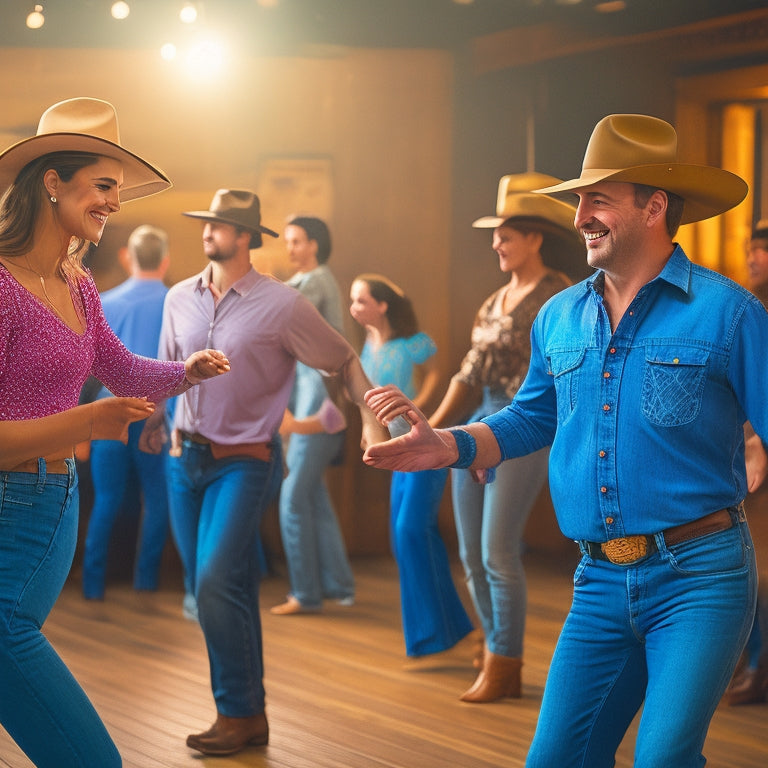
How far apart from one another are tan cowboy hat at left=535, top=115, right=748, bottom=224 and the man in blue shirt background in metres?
3.40

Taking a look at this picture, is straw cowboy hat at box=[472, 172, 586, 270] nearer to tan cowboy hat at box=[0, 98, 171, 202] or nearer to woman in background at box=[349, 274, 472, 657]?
woman in background at box=[349, 274, 472, 657]

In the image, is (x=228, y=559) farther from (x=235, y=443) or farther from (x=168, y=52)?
(x=168, y=52)

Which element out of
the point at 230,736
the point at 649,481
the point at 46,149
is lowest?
the point at 230,736

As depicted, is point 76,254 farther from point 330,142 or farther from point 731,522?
point 330,142

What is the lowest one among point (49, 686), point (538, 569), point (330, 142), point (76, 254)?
point (538, 569)

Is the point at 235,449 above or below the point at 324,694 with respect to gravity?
above

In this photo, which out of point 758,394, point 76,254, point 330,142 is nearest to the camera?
point 758,394

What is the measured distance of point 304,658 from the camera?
481cm

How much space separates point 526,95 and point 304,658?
3570mm

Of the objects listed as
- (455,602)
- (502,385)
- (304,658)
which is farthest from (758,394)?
(304,658)

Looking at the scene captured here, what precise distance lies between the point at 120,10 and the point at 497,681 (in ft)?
12.8

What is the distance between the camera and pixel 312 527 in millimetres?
5887

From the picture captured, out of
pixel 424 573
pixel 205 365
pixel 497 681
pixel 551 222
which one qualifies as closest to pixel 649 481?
pixel 205 365

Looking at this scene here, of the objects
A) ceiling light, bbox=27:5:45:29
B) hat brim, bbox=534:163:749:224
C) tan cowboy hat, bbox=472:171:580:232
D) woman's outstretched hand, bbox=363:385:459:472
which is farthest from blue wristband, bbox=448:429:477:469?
ceiling light, bbox=27:5:45:29
